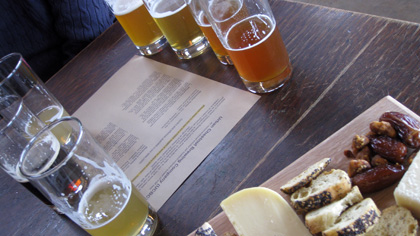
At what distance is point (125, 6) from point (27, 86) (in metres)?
0.29

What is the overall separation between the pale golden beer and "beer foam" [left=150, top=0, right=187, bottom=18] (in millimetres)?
410

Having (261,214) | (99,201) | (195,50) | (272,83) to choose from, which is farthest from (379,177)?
(195,50)

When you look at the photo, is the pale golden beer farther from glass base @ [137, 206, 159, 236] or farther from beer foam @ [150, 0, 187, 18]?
beer foam @ [150, 0, 187, 18]

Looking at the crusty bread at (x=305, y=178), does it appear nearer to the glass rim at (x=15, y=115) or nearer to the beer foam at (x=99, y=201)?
A: the beer foam at (x=99, y=201)

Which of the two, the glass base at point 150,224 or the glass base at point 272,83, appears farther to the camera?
the glass base at point 272,83

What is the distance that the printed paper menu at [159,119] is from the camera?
679 mm

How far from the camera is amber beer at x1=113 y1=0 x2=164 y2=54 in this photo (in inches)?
34.5

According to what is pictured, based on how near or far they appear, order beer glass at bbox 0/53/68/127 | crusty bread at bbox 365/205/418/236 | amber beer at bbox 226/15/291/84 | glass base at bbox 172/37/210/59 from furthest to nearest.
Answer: glass base at bbox 172/37/210/59
beer glass at bbox 0/53/68/127
amber beer at bbox 226/15/291/84
crusty bread at bbox 365/205/418/236

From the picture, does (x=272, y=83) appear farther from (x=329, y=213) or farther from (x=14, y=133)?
(x=14, y=133)

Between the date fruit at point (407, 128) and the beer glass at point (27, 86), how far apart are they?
656 millimetres

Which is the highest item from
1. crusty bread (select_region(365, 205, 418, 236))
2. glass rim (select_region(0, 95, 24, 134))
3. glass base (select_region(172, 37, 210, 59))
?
glass rim (select_region(0, 95, 24, 134))

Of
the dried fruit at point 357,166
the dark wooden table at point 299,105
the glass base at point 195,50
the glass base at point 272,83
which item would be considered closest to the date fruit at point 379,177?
the dried fruit at point 357,166

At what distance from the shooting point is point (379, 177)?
48 centimetres

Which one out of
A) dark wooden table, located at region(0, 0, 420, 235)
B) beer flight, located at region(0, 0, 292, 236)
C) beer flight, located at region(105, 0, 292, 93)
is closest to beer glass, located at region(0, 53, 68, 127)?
beer flight, located at region(0, 0, 292, 236)
